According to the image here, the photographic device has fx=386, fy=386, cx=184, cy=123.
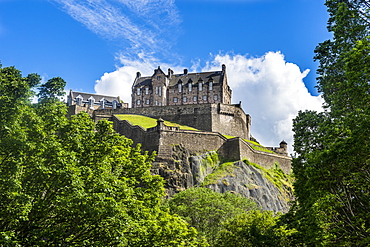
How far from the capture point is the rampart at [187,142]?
6241 centimetres

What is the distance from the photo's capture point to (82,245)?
19.0m

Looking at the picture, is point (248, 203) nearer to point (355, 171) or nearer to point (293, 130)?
point (293, 130)

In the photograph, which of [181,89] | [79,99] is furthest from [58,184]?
[79,99]

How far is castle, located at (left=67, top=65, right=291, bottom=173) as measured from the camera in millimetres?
64438

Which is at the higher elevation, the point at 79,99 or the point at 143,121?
the point at 79,99

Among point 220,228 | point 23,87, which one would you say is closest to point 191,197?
point 220,228

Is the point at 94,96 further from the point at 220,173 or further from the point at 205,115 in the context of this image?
the point at 220,173

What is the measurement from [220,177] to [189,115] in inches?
872

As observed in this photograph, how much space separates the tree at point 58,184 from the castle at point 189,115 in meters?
39.3

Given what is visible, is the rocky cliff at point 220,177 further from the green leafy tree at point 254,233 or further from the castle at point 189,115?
the green leafy tree at point 254,233

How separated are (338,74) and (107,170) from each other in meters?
15.3

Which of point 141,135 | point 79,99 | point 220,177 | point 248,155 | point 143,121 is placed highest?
point 79,99

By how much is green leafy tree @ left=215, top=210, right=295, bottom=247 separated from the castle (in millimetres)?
26219

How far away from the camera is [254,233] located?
1180 inches
